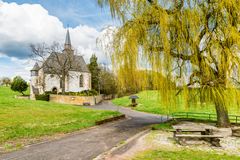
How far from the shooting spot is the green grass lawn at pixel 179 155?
23.5 ft

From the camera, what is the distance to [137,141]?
9.94 m

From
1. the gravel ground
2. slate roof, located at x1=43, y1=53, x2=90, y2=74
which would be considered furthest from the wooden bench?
slate roof, located at x1=43, y1=53, x2=90, y2=74

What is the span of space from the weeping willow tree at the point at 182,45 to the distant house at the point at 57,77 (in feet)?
109

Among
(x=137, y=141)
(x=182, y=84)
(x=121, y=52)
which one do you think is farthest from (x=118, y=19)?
(x=137, y=141)

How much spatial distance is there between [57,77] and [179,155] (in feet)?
145

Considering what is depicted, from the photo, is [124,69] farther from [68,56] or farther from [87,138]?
[68,56]

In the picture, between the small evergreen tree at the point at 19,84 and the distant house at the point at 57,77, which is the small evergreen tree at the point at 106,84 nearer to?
the distant house at the point at 57,77

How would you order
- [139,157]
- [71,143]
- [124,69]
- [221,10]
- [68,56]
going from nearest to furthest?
[139,157]
[71,143]
[221,10]
[124,69]
[68,56]

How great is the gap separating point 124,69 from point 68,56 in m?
33.2

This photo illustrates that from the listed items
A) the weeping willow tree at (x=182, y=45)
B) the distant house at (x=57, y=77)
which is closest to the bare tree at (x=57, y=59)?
the distant house at (x=57, y=77)

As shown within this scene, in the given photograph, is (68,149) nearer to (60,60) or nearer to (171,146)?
(171,146)

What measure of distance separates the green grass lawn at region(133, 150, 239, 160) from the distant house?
122 feet

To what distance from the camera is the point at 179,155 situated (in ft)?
24.6

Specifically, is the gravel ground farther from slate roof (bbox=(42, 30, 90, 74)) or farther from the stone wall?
slate roof (bbox=(42, 30, 90, 74))
